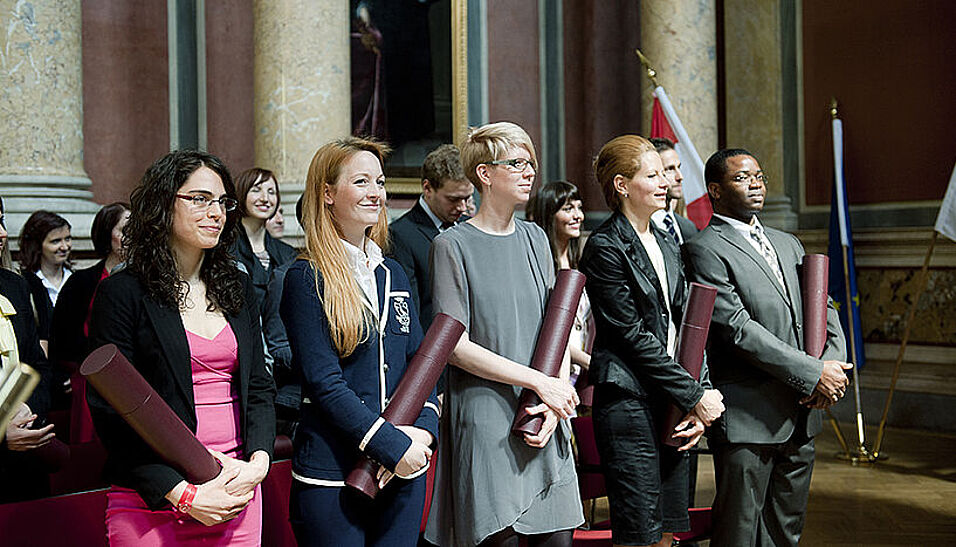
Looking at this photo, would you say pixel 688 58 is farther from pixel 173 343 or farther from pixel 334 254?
pixel 173 343

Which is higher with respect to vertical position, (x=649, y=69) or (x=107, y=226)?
(x=649, y=69)

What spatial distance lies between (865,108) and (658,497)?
5.62 m

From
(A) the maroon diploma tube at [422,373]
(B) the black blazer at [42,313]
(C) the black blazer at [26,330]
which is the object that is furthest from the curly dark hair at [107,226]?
(A) the maroon diploma tube at [422,373]

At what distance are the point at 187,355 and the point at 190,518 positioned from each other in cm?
36

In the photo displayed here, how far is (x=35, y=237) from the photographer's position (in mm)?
4902

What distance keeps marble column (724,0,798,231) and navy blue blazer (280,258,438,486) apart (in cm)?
633

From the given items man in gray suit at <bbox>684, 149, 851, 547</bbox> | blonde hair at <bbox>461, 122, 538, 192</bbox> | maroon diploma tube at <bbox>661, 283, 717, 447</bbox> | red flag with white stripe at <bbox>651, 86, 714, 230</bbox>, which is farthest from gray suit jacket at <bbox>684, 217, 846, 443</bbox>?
red flag with white stripe at <bbox>651, 86, 714, 230</bbox>

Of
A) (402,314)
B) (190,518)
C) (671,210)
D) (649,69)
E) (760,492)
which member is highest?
(649,69)

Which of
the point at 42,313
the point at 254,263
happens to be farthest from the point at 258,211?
the point at 42,313

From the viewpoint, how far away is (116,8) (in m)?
6.53

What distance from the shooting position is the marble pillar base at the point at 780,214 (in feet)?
26.9

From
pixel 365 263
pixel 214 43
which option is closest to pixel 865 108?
pixel 214 43

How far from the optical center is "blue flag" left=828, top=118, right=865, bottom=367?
6.95m

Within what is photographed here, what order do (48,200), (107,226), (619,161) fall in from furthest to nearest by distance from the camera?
(48,200) < (107,226) < (619,161)
